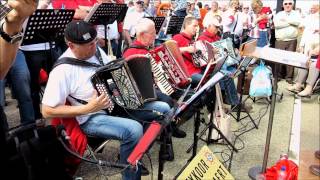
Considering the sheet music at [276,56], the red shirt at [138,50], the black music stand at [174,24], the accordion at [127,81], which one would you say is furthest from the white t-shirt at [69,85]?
the black music stand at [174,24]

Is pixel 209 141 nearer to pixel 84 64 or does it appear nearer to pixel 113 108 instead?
pixel 113 108

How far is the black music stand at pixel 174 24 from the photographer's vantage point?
536cm

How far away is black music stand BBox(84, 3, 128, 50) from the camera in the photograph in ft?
12.4

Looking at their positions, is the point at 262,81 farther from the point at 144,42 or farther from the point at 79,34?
the point at 79,34

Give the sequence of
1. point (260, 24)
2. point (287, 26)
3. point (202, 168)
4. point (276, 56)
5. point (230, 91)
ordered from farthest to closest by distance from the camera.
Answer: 1. point (260, 24)
2. point (287, 26)
3. point (230, 91)
4. point (276, 56)
5. point (202, 168)

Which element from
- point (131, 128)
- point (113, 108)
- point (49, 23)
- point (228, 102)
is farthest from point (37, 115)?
point (228, 102)

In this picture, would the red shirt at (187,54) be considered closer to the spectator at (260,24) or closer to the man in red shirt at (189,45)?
the man in red shirt at (189,45)

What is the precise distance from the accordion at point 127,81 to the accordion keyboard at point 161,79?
28cm

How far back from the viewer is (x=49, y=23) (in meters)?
3.16

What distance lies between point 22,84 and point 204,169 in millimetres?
2202

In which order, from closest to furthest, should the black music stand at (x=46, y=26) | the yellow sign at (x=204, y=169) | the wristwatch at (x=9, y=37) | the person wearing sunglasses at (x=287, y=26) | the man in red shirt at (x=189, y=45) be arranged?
1. the wristwatch at (x=9, y=37)
2. the yellow sign at (x=204, y=169)
3. the black music stand at (x=46, y=26)
4. the man in red shirt at (x=189, y=45)
5. the person wearing sunglasses at (x=287, y=26)

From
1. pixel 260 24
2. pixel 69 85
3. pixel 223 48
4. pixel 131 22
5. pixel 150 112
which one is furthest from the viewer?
pixel 260 24

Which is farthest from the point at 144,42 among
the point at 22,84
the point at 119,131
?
the point at 22,84

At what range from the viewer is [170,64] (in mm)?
3518
